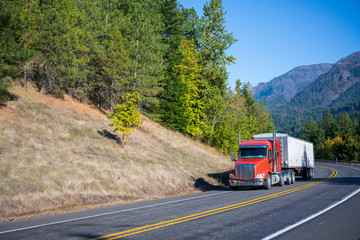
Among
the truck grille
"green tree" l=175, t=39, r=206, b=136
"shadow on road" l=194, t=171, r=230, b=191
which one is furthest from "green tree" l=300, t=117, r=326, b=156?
→ the truck grille

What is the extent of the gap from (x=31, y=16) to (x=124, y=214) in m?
20.1

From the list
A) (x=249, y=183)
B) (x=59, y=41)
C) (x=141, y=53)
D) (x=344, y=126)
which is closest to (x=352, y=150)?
(x=344, y=126)

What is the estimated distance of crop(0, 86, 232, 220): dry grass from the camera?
523 inches

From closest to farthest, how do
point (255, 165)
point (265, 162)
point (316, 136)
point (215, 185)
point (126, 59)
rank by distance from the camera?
point (255, 165)
point (265, 162)
point (215, 185)
point (126, 59)
point (316, 136)

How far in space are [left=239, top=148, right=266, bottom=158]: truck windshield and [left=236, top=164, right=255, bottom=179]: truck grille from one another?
1.63 metres

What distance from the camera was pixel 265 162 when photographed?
2000 cm

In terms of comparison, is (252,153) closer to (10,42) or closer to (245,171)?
(245,171)

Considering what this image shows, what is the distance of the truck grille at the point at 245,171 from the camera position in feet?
62.1

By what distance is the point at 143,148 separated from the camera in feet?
89.8

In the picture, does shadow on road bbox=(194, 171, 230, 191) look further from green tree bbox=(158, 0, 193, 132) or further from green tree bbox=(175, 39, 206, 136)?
green tree bbox=(175, 39, 206, 136)

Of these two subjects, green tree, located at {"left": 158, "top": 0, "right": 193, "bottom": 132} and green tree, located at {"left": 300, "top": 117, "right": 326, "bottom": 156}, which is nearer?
green tree, located at {"left": 158, "top": 0, "right": 193, "bottom": 132}

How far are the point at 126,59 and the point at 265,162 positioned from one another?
17605 mm

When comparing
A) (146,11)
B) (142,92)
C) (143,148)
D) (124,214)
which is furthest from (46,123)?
(146,11)

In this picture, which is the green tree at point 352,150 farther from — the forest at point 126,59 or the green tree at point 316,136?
the forest at point 126,59
